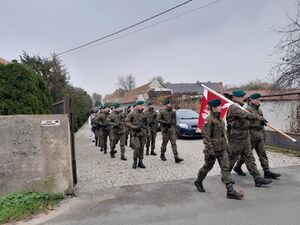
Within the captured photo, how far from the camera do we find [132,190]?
617 centimetres

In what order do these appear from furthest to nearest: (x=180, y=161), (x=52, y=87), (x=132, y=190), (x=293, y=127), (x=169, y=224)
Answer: (x=52, y=87) < (x=293, y=127) < (x=180, y=161) < (x=132, y=190) < (x=169, y=224)

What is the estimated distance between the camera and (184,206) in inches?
201

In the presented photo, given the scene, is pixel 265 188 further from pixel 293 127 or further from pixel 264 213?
pixel 293 127

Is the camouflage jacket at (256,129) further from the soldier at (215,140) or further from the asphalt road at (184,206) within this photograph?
the soldier at (215,140)

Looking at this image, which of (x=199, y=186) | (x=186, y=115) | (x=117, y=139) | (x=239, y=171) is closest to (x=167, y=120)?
(x=117, y=139)

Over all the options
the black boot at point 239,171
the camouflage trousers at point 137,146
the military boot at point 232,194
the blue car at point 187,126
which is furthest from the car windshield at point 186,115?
the military boot at point 232,194

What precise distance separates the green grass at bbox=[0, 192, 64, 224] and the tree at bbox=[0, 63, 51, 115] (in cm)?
269

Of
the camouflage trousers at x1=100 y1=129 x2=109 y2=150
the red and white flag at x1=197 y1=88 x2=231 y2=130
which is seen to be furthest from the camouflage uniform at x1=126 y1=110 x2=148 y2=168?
the camouflage trousers at x1=100 y1=129 x2=109 y2=150

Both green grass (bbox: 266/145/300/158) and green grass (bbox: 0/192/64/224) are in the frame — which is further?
green grass (bbox: 266/145/300/158)

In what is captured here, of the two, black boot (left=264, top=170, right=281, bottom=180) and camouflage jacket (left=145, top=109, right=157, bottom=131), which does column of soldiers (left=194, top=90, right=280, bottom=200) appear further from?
camouflage jacket (left=145, top=109, right=157, bottom=131)

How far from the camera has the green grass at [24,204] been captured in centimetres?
491

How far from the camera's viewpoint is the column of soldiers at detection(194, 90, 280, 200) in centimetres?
557

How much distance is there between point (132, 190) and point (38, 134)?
2.14 meters

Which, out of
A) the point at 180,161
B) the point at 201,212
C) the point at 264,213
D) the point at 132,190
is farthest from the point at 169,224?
the point at 180,161
